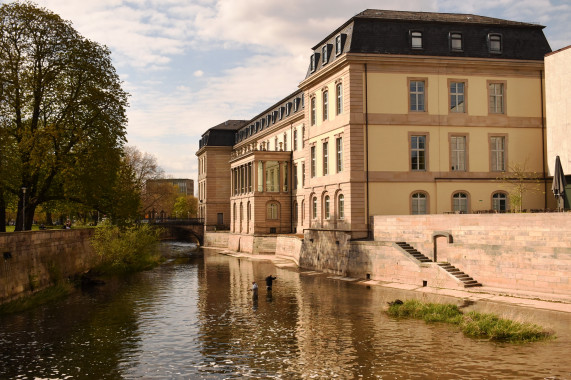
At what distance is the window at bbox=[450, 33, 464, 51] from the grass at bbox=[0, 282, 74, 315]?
101 feet

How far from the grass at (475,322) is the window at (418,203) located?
50.3 feet

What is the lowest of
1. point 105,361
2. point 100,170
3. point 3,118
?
point 105,361

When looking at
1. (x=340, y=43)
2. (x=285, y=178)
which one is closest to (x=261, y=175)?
(x=285, y=178)

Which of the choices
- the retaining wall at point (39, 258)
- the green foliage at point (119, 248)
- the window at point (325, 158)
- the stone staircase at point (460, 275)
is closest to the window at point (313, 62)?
the window at point (325, 158)

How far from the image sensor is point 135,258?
48.9 metres

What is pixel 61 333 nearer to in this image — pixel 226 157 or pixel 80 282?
pixel 80 282

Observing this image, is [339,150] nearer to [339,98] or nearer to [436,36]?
Answer: [339,98]

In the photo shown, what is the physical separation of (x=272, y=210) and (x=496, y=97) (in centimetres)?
3440

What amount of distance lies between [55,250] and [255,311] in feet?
50.0

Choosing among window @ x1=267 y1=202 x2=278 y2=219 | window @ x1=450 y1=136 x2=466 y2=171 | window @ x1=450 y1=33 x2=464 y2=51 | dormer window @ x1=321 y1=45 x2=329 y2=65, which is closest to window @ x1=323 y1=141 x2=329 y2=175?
dormer window @ x1=321 y1=45 x2=329 y2=65

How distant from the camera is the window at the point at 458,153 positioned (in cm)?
4122

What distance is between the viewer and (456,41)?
41688mm

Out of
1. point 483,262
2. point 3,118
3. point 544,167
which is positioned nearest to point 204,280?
point 3,118

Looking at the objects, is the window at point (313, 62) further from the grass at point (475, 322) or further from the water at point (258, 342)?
the grass at point (475, 322)
